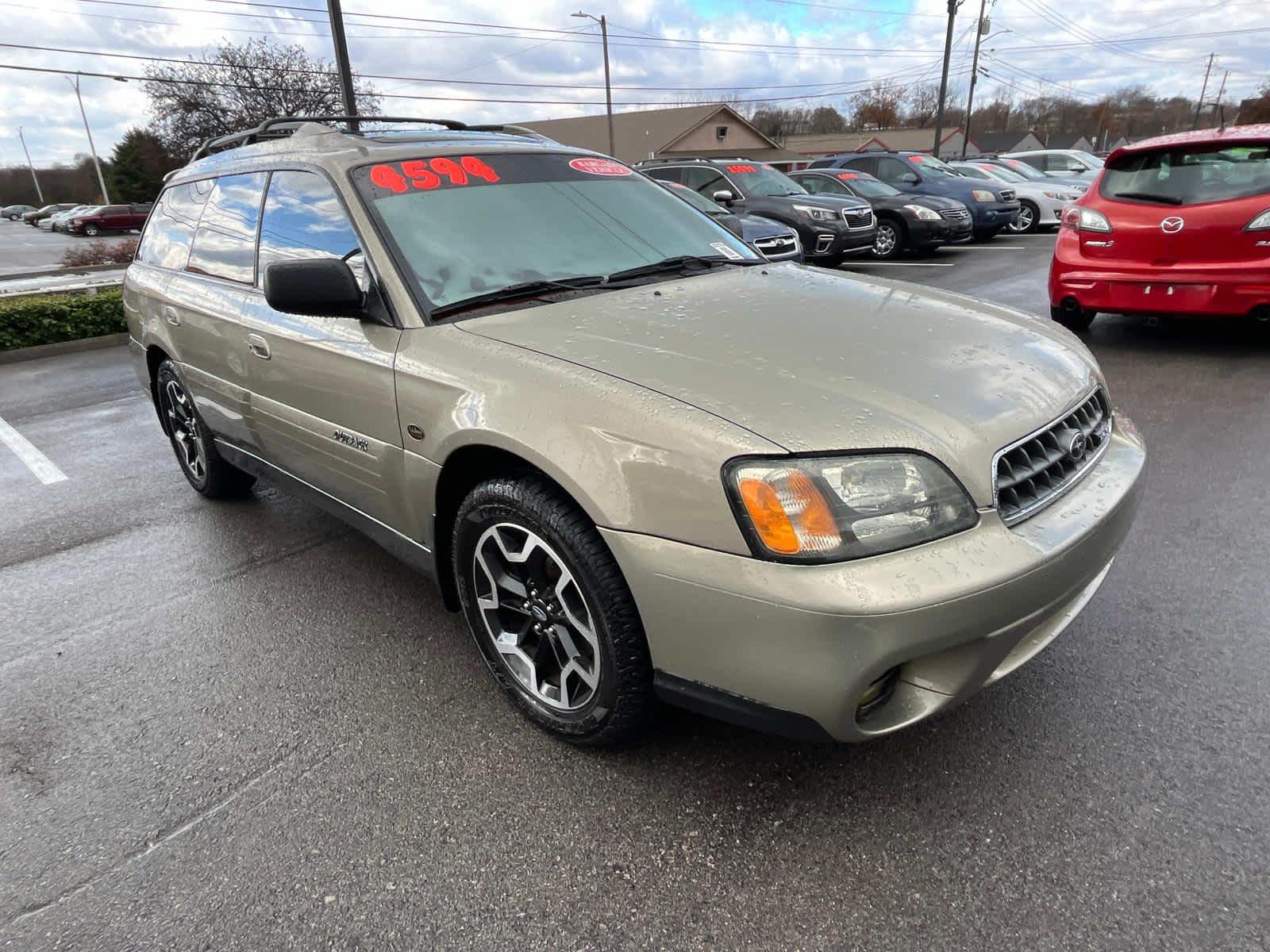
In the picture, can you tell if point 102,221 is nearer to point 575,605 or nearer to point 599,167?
point 599,167

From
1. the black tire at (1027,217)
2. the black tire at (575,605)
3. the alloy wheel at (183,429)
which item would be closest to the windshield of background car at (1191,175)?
the black tire at (575,605)

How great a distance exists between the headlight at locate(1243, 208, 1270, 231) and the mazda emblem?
436 cm

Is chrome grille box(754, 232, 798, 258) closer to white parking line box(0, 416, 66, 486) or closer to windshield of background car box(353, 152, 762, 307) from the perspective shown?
windshield of background car box(353, 152, 762, 307)

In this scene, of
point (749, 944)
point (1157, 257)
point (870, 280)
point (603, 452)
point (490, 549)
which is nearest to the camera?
point (749, 944)

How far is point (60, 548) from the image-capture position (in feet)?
12.7

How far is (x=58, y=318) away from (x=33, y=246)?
3139 centimetres

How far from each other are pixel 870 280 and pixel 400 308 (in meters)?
1.75

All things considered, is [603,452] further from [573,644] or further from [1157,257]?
[1157,257]

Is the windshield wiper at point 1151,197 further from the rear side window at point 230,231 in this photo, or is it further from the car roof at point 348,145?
the rear side window at point 230,231

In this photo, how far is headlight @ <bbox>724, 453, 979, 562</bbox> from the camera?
65.9 inches

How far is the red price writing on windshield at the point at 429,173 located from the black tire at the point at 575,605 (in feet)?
4.00

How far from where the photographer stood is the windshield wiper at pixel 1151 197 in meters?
5.48

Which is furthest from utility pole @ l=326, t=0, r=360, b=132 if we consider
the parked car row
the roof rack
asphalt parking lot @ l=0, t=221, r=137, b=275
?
the parked car row

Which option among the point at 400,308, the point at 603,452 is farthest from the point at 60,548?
the point at 603,452
